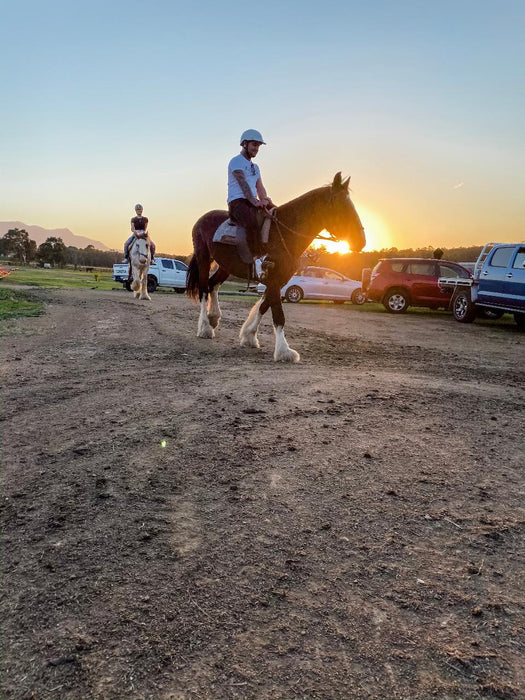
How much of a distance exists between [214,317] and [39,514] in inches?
224

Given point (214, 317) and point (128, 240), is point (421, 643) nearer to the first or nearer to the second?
point (214, 317)

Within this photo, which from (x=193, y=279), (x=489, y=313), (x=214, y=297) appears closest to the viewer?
(x=214, y=297)

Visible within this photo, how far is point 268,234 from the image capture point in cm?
617

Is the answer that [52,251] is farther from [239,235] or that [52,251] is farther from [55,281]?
[239,235]

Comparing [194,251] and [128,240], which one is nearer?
[194,251]

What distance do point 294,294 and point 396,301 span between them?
5538 millimetres

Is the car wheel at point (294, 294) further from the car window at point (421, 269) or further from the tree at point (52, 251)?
the tree at point (52, 251)

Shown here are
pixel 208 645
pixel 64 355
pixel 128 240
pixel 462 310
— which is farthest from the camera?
pixel 128 240

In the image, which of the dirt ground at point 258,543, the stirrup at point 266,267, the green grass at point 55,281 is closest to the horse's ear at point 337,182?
the stirrup at point 266,267

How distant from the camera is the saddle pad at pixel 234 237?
6.28 metres

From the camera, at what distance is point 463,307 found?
1381 centimetres

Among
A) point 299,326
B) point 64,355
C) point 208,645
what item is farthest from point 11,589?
point 299,326

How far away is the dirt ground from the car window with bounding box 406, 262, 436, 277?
A: 1354cm

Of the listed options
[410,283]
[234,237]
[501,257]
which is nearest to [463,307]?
[501,257]
